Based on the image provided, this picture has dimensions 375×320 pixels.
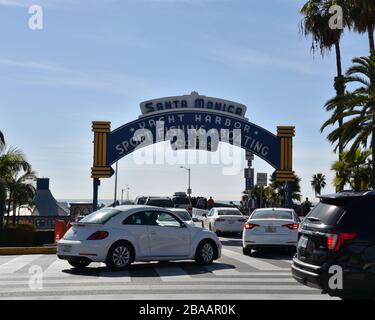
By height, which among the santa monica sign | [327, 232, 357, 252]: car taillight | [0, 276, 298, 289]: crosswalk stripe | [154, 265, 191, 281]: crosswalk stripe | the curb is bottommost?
[0, 276, 298, 289]: crosswalk stripe

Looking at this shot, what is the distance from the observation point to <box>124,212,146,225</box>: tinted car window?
13972 mm

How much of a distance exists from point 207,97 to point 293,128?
15.4ft

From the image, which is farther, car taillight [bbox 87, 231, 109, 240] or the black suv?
car taillight [bbox 87, 231, 109, 240]

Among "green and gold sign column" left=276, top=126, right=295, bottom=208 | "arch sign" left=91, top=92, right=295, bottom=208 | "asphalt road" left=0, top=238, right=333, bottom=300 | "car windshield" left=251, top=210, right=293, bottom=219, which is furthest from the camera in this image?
"green and gold sign column" left=276, top=126, right=295, bottom=208

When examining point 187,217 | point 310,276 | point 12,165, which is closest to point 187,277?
point 310,276

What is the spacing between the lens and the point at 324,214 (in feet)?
29.0

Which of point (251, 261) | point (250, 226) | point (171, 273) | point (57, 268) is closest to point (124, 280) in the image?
point (171, 273)

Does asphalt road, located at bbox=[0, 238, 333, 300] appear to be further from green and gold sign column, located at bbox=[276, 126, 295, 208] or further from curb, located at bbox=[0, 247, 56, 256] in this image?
green and gold sign column, located at bbox=[276, 126, 295, 208]

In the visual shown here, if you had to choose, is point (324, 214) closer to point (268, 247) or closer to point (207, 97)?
point (268, 247)

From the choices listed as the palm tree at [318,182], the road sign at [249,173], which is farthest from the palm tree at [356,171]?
the palm tree at [318,182]

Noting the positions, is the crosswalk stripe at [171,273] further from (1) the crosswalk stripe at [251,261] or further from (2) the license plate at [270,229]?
(2) the license plate at [270,229]

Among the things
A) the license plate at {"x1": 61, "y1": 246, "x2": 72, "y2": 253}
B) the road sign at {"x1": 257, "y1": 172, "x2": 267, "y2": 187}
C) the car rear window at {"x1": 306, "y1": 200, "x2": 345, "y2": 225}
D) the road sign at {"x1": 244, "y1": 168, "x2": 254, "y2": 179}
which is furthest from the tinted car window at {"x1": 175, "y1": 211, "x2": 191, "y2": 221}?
Result: the car rear window at {"x1": 306, "y1": 200, "x2": 345, "y2": 225}

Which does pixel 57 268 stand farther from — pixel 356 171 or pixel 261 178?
pixel 356 171

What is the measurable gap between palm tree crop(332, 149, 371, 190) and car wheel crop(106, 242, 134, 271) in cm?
2513
